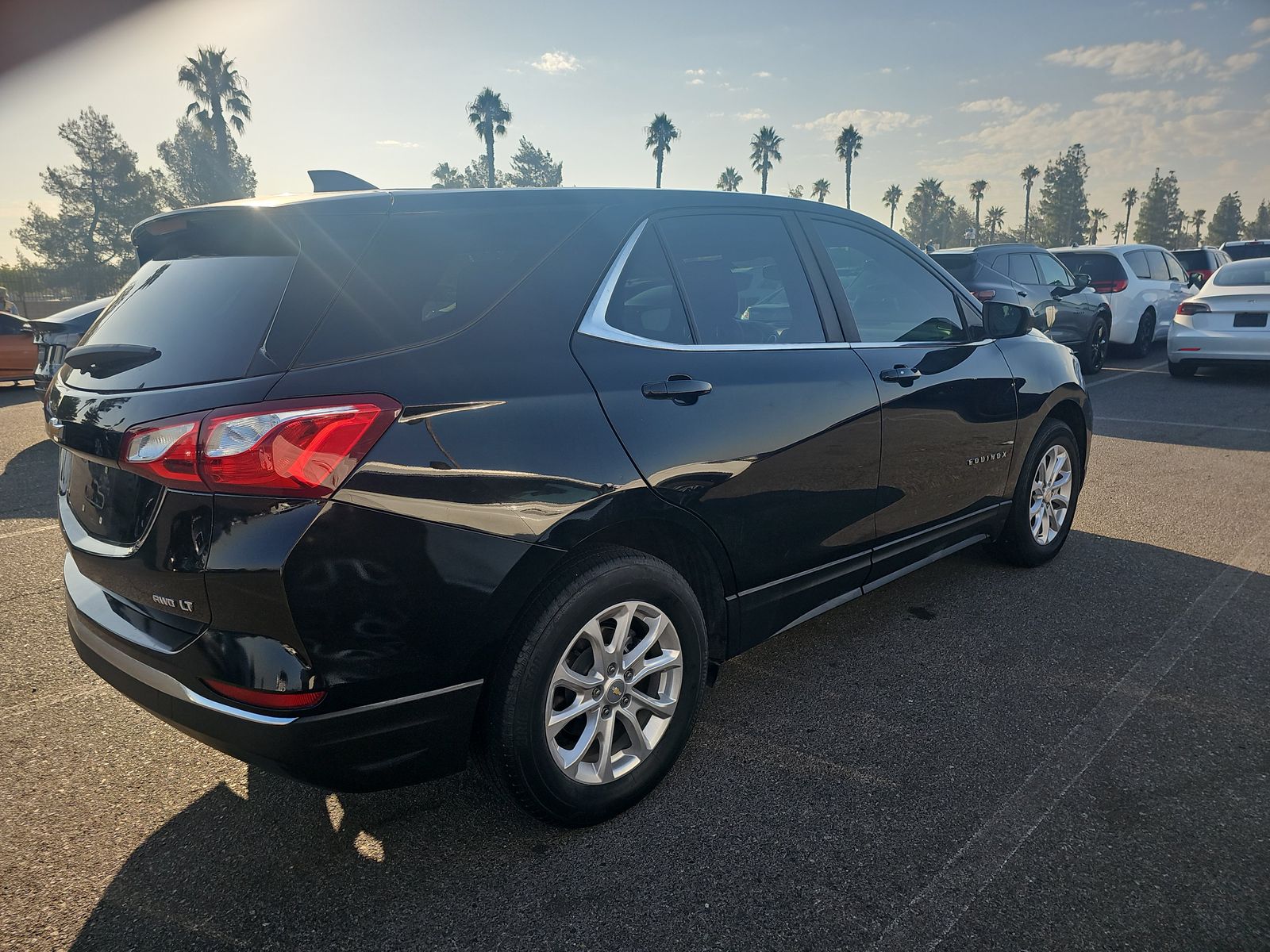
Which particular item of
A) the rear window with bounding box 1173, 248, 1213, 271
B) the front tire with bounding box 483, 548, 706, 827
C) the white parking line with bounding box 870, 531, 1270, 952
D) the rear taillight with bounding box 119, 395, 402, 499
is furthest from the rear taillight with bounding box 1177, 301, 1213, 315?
the rear taillight with bounding box 119, 395, 402, 499

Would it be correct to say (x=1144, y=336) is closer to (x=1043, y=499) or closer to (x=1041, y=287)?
(x=1041, y=287)

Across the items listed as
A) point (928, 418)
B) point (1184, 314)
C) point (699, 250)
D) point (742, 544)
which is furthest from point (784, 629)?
point (1184, 314)

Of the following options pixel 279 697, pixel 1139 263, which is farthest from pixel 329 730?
pixel 1139 263

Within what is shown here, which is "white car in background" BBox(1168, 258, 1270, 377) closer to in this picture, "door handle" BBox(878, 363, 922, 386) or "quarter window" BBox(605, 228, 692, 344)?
"door handle" BBox(878, 363, 922, 386)

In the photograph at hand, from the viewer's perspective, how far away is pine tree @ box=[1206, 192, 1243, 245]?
122m

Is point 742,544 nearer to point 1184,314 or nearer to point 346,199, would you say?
point 346,199

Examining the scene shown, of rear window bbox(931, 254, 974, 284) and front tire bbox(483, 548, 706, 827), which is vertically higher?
rear window bbox(931, 254, 974, 284)

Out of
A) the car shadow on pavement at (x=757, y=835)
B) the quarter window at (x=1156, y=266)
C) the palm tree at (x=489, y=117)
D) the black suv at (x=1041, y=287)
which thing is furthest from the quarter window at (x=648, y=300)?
the palm tree at (x=489, y=117)

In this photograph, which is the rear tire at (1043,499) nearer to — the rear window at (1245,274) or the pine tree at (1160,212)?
the rear window at (1245,274)

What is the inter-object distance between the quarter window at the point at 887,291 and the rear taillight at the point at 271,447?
208cm

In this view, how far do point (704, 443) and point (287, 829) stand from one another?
162 centimetres

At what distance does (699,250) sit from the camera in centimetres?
277

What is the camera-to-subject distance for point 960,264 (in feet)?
33.8

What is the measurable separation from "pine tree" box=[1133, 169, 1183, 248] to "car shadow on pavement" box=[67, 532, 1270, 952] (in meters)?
A: 134
